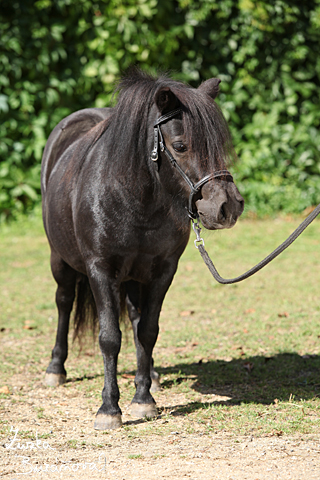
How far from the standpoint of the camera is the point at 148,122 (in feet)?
11.3

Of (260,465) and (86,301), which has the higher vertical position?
(86,301)

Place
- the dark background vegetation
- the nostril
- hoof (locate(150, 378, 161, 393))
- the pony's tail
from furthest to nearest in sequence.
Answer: the dark background vegetation
the pony's tail
hoof (locate(150, 378, 161, 393))
the nostril

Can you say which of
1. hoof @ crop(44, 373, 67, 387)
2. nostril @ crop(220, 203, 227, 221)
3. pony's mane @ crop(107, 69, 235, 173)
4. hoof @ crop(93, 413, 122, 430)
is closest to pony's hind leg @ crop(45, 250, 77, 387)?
hoof @ crop(44, 373, 67, 387)

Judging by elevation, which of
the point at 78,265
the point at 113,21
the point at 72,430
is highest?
the point at 113,21

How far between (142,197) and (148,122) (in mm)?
437

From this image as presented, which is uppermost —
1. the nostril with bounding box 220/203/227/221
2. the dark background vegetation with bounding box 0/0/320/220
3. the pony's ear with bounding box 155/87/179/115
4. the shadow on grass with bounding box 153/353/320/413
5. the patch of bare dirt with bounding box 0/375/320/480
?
the dark background vegetation with bounding box 0/0/320/220

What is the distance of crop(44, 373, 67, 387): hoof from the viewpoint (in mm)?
4559

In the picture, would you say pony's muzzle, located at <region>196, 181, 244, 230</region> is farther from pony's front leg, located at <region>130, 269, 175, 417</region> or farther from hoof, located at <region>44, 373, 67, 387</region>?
hoof, located at <region>44, 373, 67, 387</region>

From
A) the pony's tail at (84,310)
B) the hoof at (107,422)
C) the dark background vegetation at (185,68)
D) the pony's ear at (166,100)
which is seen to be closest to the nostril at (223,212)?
the pony's ear at (166,100)

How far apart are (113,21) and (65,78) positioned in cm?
128

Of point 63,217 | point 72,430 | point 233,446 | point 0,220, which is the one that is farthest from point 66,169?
point 0,220

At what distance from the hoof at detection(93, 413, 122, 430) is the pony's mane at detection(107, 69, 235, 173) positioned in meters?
1.54

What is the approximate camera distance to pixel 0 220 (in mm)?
10672

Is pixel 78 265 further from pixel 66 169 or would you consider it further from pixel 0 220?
pixel 0 220
